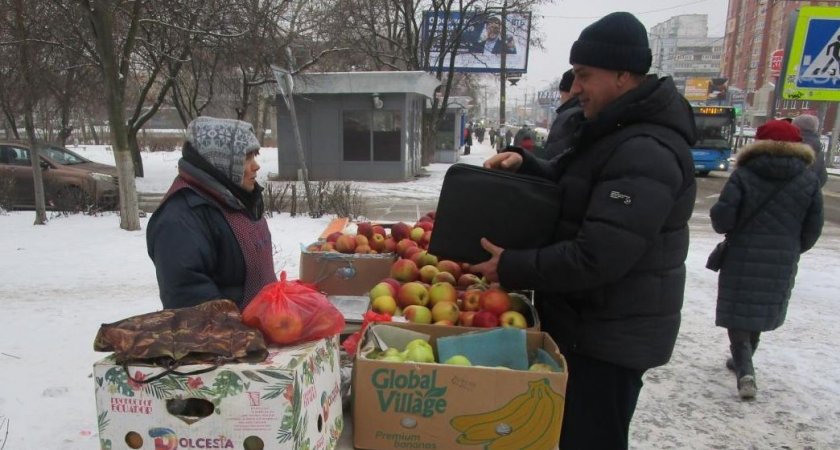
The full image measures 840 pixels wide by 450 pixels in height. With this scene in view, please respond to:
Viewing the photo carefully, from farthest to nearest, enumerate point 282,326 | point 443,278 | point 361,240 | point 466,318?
point 361,240 < point 443,278 < point 466,318 < point 282,326

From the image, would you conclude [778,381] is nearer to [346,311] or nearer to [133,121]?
[346,311]

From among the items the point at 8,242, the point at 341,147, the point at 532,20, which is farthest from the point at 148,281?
the point at 532,20

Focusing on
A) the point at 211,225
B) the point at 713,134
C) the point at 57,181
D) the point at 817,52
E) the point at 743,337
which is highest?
the point at 817,52

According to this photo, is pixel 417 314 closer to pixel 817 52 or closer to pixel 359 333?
pixel 359 333

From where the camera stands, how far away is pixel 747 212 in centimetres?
379

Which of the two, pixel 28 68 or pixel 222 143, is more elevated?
pixel 28 68

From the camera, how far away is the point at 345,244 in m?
3.23

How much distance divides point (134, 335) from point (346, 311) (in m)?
1.17

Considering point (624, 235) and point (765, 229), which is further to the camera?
point (765, 229)

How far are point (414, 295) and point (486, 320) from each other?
1.35ft

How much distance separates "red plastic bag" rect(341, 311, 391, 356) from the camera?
1997 mm

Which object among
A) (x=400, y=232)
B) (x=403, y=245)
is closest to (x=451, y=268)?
(x=403, y=245)

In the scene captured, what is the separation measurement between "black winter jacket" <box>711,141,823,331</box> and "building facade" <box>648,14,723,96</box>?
54565mm

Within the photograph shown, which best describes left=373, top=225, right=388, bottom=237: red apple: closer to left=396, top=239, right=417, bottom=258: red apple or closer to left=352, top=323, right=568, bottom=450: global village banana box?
left=396, top=239, right=417, bottom=258: red apple
